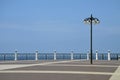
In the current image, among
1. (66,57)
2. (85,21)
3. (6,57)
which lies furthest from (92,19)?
(66,57)

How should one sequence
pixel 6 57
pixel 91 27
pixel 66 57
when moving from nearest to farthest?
pixel 91 27
pixel 6 57
pixel 66 57

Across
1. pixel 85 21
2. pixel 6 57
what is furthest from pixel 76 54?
pixel 85 21

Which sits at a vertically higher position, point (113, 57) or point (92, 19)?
point (92, 19)
